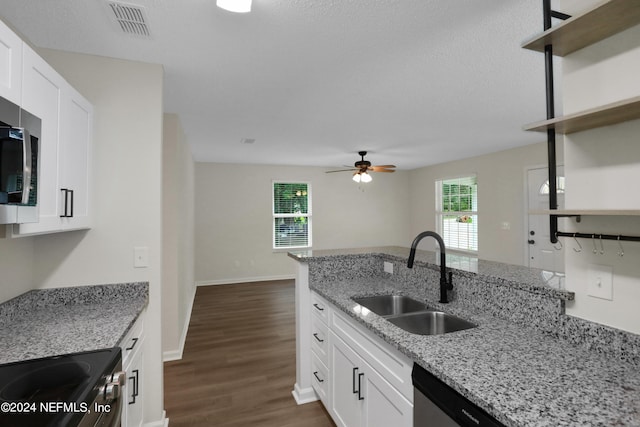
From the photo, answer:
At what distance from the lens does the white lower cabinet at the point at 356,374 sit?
1.32m

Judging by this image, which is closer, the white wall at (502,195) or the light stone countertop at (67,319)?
the light stone countertop at (67,319)

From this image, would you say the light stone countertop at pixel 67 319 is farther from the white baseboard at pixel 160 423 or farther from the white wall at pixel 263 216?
the white wall at pixel 263 216

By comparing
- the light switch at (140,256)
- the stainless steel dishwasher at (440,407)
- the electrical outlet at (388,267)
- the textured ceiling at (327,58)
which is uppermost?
the textured ceiling at (327,58)

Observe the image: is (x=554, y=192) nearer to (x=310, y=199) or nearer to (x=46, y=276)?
(x=46, y=276)

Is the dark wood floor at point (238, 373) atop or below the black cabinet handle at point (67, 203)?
below

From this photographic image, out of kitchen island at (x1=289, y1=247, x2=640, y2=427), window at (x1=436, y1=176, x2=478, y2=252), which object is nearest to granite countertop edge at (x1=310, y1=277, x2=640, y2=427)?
kitchen island at (x1=289, y1=247, x2=640, y2=427)

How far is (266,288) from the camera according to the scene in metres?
6.04

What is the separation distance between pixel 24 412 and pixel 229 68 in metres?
2.14

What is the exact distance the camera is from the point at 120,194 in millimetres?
2074

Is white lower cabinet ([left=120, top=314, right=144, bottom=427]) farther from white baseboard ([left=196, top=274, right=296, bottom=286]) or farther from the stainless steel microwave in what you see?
white baseboard ([left=196, top=274, right=296, bottom=286])

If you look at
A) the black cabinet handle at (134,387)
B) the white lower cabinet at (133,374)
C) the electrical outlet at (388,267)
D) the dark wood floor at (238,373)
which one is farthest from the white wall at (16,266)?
the electrical outlet at (388,267)

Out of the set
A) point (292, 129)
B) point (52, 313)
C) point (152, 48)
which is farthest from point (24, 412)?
point (292, 129)

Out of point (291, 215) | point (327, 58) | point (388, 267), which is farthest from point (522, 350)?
point (291, 215)

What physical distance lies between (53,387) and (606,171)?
2151 millimetres
